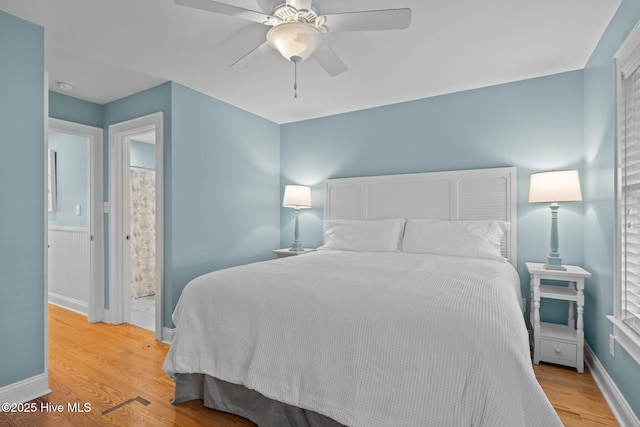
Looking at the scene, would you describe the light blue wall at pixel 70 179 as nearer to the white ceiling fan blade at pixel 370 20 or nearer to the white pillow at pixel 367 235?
the white pillow at pixel 367 235

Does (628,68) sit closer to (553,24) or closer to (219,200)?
(553,24)

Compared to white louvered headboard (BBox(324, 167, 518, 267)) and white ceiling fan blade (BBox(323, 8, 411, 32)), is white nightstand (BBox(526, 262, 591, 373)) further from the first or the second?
white ceiling fan blade (BBox(323, 8, 411, 32))

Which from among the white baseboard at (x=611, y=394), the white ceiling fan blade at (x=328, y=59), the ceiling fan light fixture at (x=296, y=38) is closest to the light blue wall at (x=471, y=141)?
the white baseboard at (x=611, y=394)

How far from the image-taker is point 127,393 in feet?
6.98

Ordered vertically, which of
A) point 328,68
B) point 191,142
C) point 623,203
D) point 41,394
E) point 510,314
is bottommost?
point 41,394

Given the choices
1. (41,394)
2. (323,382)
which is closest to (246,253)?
(41,394)

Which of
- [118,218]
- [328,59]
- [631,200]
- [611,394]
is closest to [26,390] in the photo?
[118,218]

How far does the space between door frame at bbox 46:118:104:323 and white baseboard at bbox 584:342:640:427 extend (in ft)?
14.7

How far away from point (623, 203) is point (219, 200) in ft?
11.0

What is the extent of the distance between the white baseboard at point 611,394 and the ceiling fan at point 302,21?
244 cm

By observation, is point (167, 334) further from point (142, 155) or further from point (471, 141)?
point (471, 141)

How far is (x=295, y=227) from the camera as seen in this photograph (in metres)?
4.20

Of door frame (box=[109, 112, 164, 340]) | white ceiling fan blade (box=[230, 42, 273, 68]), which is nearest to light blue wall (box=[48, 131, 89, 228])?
door frame (box=[109, 112, 164, 340])

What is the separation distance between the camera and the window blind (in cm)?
176
